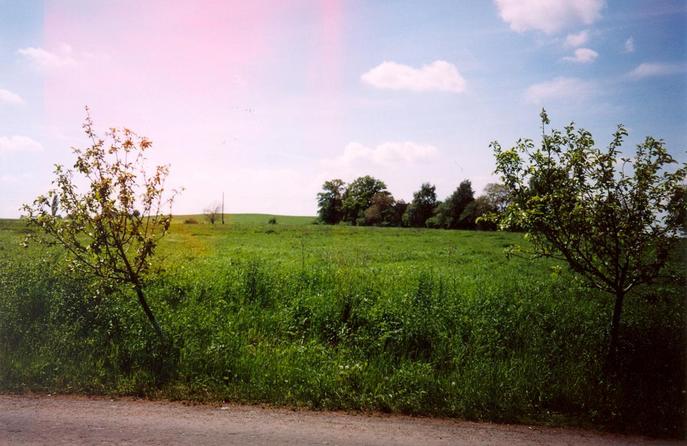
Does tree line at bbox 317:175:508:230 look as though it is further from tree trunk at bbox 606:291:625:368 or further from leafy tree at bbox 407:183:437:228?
tree trunk at bbox 606:291:625:368

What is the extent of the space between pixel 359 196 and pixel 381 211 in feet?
44.4

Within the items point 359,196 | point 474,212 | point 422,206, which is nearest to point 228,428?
point 474,212

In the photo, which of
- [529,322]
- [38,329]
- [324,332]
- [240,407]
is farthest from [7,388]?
[529,322]

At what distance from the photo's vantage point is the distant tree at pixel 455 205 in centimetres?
7688

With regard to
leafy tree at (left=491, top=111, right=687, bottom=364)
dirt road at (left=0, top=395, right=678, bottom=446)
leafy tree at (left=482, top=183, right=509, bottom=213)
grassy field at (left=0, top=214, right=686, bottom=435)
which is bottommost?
dirt road at (left=0, top=395, right=678, bottom=446)

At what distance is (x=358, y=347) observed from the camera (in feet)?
28.2

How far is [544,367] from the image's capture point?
7.57m

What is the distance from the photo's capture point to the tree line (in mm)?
76062

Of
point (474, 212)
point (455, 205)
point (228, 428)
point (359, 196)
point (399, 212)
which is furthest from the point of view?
point (359, 196)

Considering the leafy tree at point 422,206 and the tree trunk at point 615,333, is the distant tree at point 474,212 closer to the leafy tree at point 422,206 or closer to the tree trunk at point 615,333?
the leafy tree at point 422,206

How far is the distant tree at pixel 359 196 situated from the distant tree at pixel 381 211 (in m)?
3.80

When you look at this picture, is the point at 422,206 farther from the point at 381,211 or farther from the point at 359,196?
the point at 359,196

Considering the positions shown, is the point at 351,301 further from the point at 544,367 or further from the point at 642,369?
the point at 642,369

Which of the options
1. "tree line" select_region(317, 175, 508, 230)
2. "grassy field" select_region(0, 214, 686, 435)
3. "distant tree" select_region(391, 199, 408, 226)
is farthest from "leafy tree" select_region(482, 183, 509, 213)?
"grassy field" select_region(0, 214, 686, 435)
